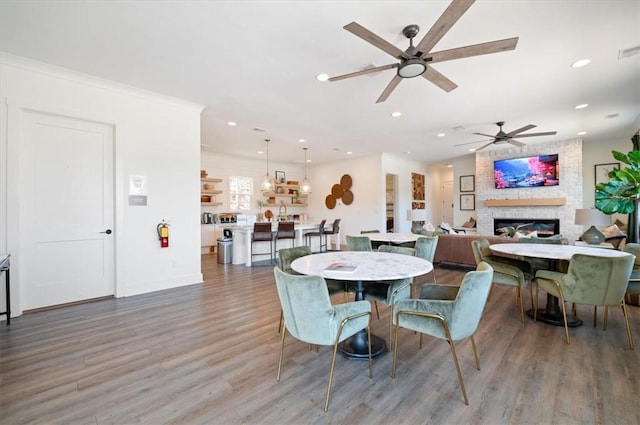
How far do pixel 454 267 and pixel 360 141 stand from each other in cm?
369

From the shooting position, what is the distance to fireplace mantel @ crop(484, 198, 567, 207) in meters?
7.18

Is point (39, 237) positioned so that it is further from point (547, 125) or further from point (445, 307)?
point (547, 125)

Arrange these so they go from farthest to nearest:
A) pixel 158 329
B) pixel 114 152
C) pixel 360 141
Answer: pixel 360 141 < pixel 114 152 < pixel 158 329

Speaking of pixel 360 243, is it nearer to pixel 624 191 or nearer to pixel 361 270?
pixel 361 270

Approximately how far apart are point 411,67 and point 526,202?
7.13 m

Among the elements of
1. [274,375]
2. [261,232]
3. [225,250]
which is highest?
[261,232]

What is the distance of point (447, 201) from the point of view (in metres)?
11.9

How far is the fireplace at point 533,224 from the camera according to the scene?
7.33m

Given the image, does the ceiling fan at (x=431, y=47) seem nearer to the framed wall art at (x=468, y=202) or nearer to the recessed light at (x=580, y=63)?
the recessed light at (x=580, y=63)

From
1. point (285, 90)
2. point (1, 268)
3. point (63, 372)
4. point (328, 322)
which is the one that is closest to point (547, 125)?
point (285, 90)

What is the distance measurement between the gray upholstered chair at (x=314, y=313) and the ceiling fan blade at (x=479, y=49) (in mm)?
2167

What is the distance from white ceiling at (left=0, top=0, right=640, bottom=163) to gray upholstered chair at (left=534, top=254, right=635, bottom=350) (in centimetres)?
220

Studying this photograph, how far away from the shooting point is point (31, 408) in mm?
1694

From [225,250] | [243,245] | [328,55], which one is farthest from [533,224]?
[225,250]
